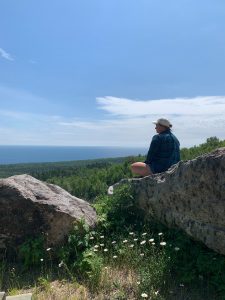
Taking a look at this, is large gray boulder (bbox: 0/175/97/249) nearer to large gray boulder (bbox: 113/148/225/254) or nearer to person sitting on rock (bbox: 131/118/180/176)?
large gray boulder (bbox: 113/148/225/254)

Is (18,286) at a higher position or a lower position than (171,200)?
Answer: lower

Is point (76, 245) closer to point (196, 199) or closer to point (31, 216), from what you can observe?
point (31, 216)

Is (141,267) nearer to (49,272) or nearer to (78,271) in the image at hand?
(78,271)

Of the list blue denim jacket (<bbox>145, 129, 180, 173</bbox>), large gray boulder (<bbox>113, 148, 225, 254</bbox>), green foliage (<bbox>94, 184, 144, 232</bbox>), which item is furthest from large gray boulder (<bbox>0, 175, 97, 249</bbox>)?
blue denim jacket (<bbox>145, 129, 180, 173</bbox>)

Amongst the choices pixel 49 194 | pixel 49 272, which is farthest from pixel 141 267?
pixel 49 194

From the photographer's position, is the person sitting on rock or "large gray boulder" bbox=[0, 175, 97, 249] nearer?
"large gray boulder" bbox=[0, 175, 97, 249]

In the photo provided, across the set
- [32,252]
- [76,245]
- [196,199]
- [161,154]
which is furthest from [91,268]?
[161,154]

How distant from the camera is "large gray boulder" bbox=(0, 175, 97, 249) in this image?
7.10 meters

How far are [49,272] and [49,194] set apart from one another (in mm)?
1800

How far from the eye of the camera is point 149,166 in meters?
9.06

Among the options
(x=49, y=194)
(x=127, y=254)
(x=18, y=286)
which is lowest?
(x=18, y=286)

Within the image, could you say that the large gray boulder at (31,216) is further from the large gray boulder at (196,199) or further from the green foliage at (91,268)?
the large gray boulder at (196,199)

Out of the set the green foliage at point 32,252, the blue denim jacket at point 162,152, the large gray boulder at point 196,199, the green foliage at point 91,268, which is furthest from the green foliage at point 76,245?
the blue denim jacket at point 162,152

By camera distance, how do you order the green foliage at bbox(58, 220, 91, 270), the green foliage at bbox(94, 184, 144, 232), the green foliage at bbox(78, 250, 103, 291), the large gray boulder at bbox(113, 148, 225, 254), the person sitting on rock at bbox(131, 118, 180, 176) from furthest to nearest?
the person sitting on rock at bbox(131, 118, 180, 176) < the green foliage at bbox(94, 184, 144, 232) < the green foliage at bbox(58, 220, 91, 270) < the green foliage at bbox(78, 250, 103, 291) < the large gray boulder at bbox(113, 148, 225, 254)
